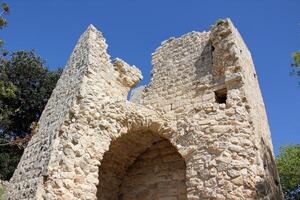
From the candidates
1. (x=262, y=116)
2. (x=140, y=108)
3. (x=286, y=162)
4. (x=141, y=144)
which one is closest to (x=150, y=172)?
(x=141, y=144)

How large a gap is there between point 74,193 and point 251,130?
4200 millimetres

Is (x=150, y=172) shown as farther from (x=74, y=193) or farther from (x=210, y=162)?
(x=74, y=193)

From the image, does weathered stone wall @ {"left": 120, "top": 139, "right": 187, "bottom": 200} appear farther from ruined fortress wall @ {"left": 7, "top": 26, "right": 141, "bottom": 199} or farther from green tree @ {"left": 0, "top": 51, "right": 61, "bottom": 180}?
green tree @ {"left": 0, "top": 51, "right": 61, "bottom": 180}

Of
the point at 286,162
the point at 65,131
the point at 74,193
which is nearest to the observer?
the point at 74,193

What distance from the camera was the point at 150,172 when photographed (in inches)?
387

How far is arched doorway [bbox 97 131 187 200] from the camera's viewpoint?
9.36 meters

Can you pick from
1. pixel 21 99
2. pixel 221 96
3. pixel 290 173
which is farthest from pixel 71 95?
pixel 290 173

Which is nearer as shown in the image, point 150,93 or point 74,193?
point 74,193

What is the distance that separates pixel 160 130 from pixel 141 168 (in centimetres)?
177

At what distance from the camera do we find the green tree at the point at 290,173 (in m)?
19.0

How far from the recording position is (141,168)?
10.1 meters

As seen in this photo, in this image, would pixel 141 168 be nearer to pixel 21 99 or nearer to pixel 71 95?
pixel 71 95

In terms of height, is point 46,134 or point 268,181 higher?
point 46,134

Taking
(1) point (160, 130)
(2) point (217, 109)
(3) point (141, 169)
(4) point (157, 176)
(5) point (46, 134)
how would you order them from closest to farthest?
(5) point (46, 134)
(2) point (217, 109)
(1) point (160, 130)
(4) point (157, 176)
(3) point (141, 169)
